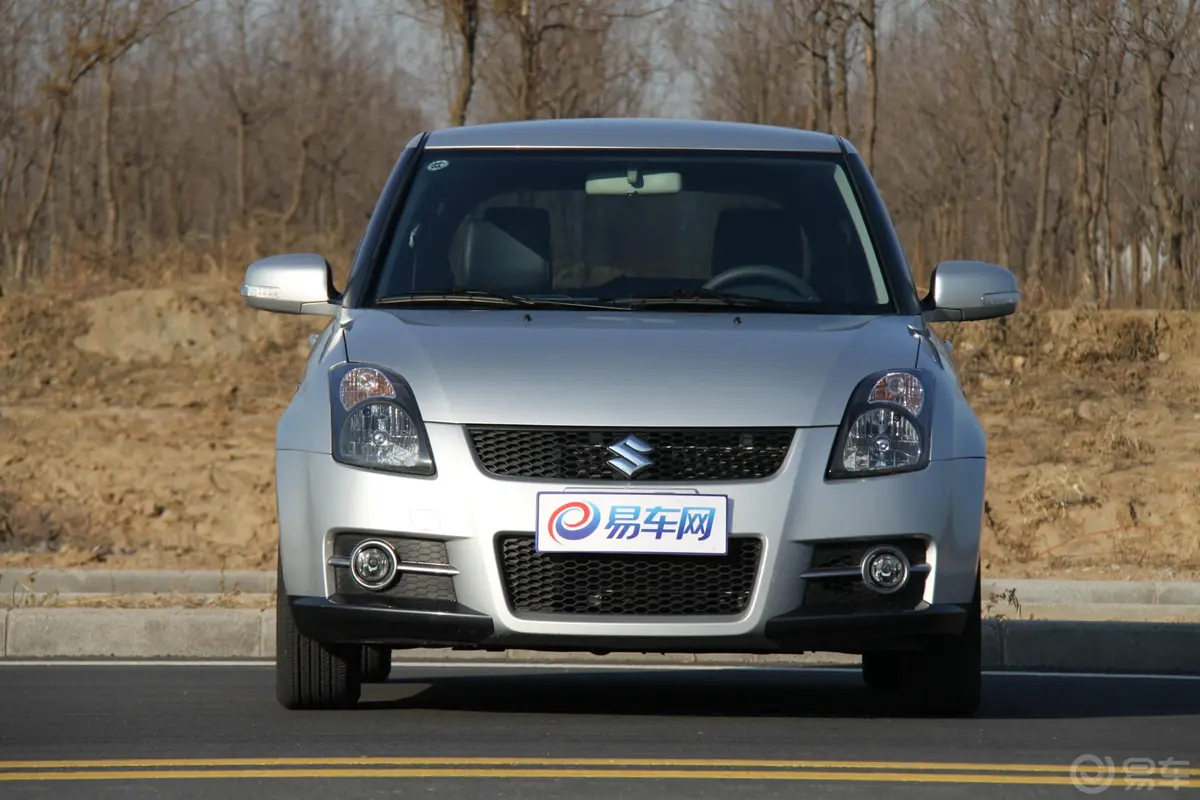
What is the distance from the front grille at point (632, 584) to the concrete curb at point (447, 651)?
288 cm

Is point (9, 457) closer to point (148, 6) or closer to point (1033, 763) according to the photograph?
point (148, 6)

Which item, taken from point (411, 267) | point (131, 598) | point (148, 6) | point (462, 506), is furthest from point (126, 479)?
point (462, 506)

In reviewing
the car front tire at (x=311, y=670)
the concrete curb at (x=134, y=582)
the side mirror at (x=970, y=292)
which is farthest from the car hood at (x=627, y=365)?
the concrete curb at (x=134, y=582)

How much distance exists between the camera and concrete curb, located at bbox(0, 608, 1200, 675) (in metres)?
8.48

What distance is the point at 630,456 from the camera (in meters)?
5.50

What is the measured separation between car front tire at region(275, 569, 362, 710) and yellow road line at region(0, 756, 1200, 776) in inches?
29.9

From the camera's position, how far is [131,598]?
10773mm

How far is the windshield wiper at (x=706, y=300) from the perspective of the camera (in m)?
6.25

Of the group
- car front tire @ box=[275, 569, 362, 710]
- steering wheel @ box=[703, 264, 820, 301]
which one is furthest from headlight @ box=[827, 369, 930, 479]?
car front tire @ box=[275, 569, 362, 710]

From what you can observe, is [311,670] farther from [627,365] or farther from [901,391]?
[901,391]

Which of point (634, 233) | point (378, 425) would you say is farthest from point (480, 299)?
point (378, 425)

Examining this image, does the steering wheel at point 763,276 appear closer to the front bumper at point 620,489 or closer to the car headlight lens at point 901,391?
the car headlight lens at point 901,391

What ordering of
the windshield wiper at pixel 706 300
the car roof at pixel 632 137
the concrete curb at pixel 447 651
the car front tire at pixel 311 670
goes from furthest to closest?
the concrete curb at pixel 447 651 → the car roof at pixel 632 137 → the windshield wiper at pixel 706 300 → the car front tire at pixel 311 670

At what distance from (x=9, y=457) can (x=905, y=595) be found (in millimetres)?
13967
